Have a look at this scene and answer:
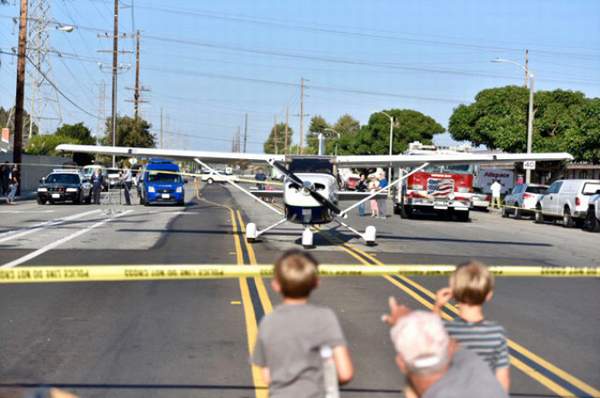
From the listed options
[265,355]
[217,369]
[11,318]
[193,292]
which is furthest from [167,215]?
[265,355]

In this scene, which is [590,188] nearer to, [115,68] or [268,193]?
[268,193]

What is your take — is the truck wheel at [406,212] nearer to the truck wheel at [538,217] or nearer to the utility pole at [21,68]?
→ the truck wheel at [538,217]

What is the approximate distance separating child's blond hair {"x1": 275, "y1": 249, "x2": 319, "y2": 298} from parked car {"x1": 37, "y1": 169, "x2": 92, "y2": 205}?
37392 millimetres

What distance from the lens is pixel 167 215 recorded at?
3209cm

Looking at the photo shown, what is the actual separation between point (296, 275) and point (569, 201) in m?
30.0

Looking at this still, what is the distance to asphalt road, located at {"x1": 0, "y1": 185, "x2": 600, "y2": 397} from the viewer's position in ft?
23.7

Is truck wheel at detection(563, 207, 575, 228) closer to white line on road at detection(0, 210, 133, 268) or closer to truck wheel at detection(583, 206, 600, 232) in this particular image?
truck wheel at detection(583, 206, 600, 232)

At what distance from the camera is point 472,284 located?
13.8 ft

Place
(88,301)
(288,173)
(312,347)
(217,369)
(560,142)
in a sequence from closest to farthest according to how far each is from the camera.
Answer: (312,347) < (217,369) < (88,301) < (288,173) < (560,142)

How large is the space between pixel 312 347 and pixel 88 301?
796 centimetres

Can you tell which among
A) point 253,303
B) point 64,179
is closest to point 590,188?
point 253,303

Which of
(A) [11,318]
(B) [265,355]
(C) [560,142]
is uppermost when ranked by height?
(C) [560,142]

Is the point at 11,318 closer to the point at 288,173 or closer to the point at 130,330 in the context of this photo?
the point at 130,330

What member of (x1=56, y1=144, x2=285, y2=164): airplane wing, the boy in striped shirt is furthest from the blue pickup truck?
the boy in striped shirt
